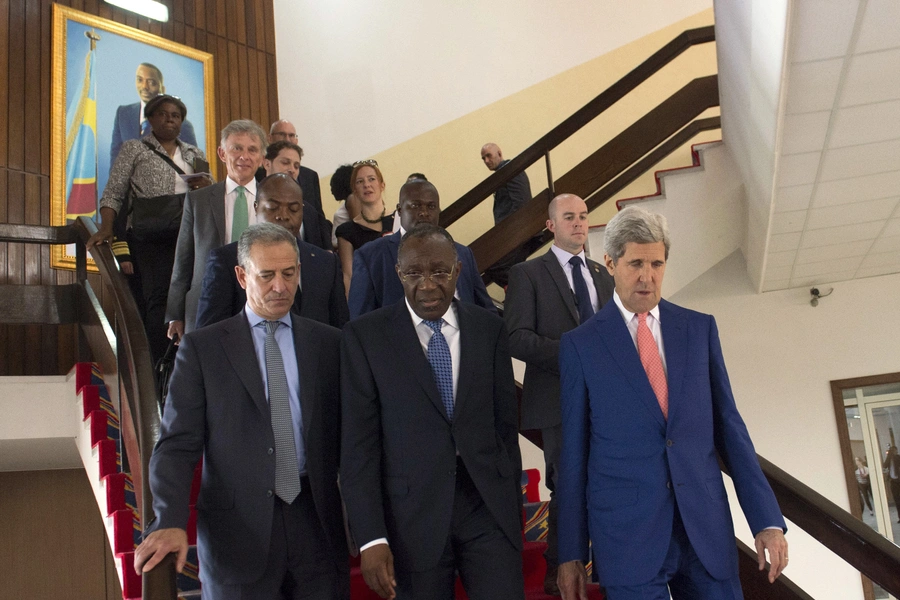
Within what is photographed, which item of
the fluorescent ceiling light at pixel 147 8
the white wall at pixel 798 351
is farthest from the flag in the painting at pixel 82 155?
the white wall at pixel 798 351

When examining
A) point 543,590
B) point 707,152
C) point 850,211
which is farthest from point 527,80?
point 543,590

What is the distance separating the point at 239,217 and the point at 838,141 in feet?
9.11

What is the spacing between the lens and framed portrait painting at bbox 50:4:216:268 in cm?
650

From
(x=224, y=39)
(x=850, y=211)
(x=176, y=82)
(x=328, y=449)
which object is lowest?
(x=328, y=449)

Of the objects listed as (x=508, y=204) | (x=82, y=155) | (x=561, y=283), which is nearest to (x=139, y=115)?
(x=82, y=155)

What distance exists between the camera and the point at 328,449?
233cm

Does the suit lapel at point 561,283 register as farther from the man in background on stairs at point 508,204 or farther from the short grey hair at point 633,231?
the man in background on stairs at point 508,204

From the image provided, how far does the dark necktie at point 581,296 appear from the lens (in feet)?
10.5

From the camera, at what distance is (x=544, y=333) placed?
3113mm

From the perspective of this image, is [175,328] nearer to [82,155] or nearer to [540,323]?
[540,323]

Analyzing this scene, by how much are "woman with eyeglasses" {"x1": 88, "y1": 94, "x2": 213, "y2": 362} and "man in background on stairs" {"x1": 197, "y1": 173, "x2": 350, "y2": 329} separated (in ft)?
3.71

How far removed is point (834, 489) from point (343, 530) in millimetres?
5395

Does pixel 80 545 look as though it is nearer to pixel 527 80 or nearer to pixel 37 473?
pixel 37 473

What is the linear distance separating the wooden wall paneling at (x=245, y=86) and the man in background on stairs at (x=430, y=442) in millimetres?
5870
